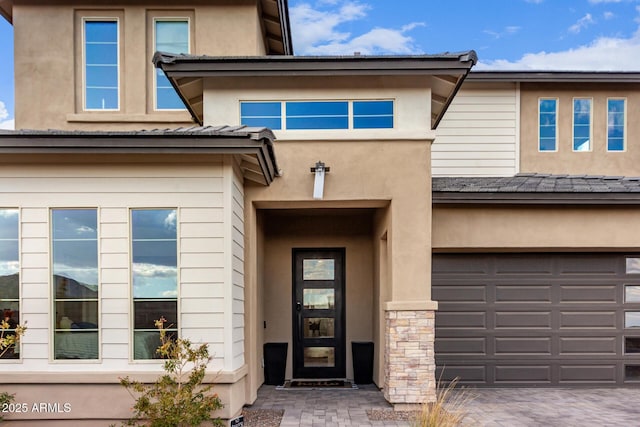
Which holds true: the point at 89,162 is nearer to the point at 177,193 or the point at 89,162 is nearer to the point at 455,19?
the point at 177,193

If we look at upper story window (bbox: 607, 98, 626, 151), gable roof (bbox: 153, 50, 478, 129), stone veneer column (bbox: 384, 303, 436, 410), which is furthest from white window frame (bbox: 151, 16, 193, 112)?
upper story window (bbox: 607, 98, 626, 151)

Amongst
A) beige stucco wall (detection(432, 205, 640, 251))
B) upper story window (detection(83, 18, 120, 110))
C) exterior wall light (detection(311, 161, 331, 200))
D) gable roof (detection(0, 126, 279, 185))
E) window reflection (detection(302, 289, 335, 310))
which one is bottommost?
window reflection (detection(302, 289, 335, 310))

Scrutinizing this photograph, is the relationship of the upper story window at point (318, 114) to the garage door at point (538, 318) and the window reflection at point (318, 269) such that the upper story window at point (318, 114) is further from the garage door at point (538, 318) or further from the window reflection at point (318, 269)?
the window reflection at point (318, 269)

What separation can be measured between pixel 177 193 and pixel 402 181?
3155 mm

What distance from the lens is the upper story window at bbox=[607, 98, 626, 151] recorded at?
35.7ft

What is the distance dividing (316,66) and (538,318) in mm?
5574

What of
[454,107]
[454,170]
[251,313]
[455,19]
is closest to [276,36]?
[454,107]

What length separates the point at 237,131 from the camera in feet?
18.7

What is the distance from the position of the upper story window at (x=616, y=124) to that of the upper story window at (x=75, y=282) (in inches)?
419

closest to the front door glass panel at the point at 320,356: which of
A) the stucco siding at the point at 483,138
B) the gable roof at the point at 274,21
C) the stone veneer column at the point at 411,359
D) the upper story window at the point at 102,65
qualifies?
the stone veneer column at the point at 411,359

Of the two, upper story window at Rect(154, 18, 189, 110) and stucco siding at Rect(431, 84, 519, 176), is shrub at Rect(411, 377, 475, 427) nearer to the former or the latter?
stucco siding at Rect(431, 84, 519, 176)

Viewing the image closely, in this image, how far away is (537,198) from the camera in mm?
7797

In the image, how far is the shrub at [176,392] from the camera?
5328 mm

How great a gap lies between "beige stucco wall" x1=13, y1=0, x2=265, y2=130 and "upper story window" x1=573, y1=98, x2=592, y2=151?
7.20 metres
